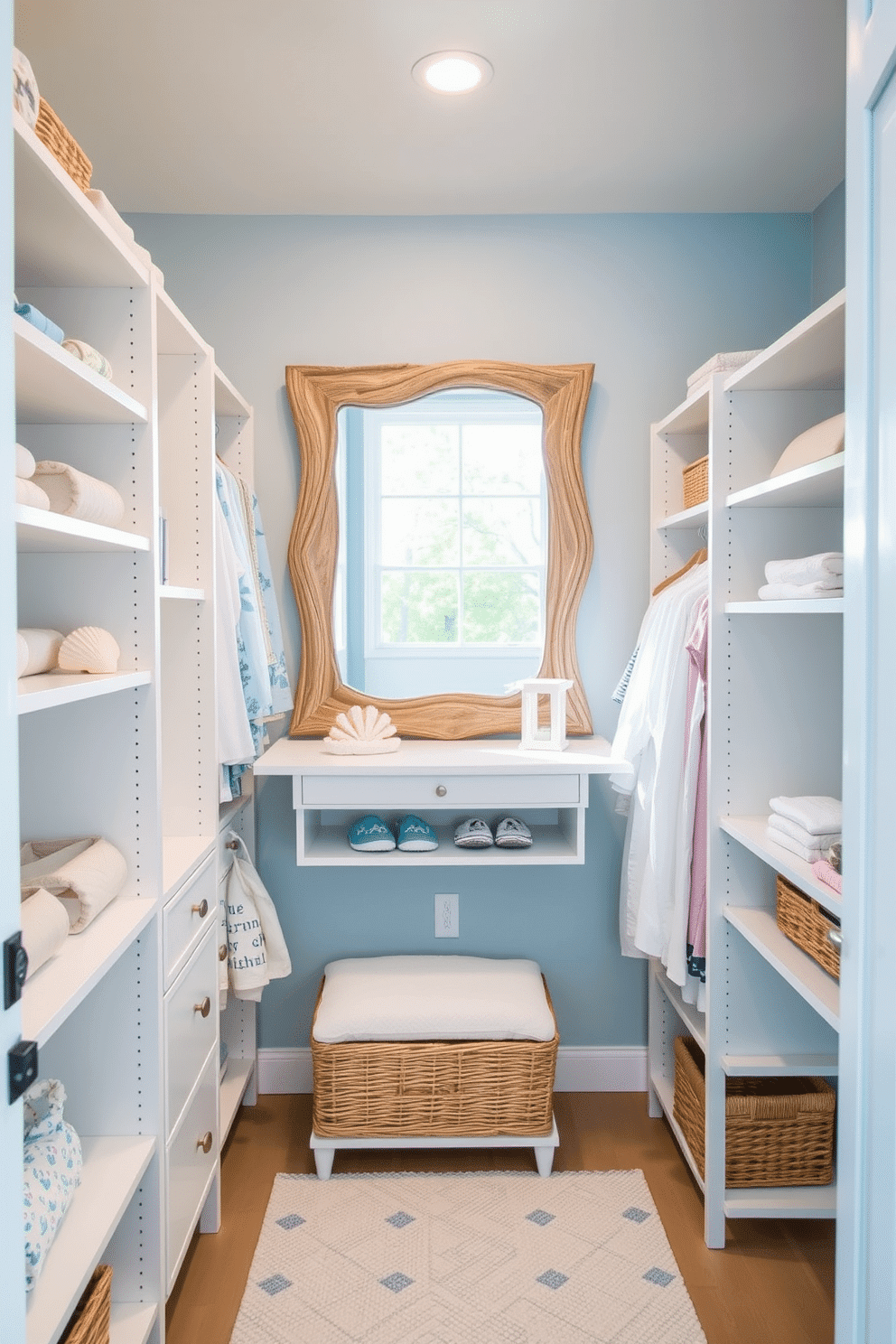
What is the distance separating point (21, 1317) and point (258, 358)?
2.46 m

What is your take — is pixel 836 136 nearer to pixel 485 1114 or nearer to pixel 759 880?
pixel 759 880

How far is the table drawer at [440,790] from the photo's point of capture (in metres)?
2.43

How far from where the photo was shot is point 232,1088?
8.61 ft

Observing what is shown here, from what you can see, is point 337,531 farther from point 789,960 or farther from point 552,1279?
point 552,1279

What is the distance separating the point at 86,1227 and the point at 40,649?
0.85 metres

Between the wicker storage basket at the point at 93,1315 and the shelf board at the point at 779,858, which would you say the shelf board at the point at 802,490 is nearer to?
the shelf board at the point at 779,858

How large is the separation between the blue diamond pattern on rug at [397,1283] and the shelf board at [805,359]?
2.00m

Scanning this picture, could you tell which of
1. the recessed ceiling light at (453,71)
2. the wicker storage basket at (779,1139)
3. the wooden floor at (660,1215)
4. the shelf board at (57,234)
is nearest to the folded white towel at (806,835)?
the wicker storage basket at (779,1139)

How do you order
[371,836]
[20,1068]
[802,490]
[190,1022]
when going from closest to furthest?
[20,1068] < [802,490] < [190,1022] < [371,836]

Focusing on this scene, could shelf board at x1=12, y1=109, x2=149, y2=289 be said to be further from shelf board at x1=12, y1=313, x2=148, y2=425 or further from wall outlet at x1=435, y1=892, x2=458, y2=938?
wall outlet at x1=435, y1=892, x2=458, y2=938

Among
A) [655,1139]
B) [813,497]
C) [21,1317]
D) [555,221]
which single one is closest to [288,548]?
[555,221]

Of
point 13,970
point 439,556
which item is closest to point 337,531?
point 439,556

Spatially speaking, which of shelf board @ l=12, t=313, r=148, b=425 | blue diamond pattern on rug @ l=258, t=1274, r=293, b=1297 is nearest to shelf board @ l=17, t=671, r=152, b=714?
shelf board @ l=12, t=313, r=148, b=425

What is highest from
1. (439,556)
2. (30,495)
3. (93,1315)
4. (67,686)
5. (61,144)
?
(61,144)
